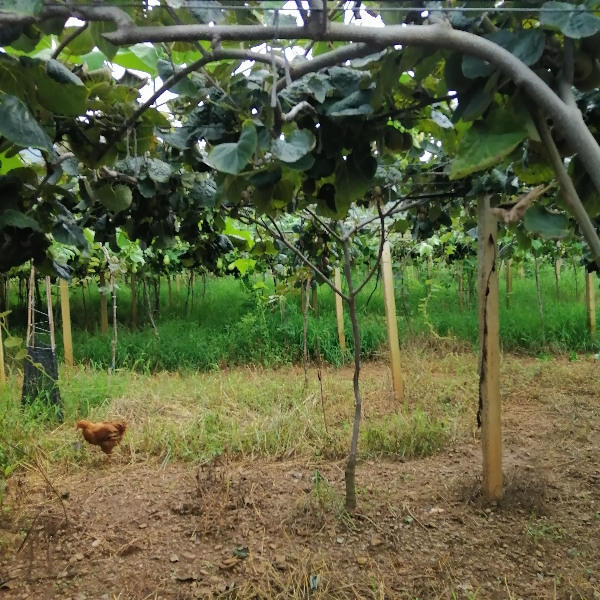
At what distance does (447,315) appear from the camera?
24.1ft

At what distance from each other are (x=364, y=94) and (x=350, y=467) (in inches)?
62.5

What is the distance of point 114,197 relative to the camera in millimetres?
1376

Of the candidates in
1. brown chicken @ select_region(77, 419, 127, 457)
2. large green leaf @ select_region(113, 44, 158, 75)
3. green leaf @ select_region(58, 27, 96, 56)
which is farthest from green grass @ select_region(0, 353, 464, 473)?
green leaf @ select_region(58, 27, 96, 56)

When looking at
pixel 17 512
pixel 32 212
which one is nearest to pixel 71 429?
pixel 17 512

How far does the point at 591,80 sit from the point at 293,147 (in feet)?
1.47

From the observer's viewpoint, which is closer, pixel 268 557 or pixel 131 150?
pixel 131 150

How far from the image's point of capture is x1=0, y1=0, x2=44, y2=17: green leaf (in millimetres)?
647

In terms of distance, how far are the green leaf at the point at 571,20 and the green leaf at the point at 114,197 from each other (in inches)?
41.1

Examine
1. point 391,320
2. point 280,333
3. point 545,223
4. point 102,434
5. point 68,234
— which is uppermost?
point 68,234

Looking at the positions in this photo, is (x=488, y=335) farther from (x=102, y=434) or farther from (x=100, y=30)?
(x=102, y=434)

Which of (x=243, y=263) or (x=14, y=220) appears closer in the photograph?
(x=14, y=220)

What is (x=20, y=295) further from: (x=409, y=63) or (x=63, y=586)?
(x=409, y=63)

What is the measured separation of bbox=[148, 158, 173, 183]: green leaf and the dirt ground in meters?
1.36

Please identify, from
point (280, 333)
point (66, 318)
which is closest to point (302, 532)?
point (66, 318)
